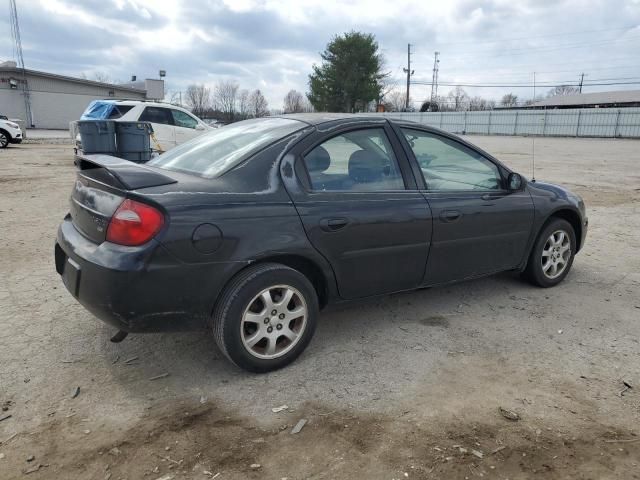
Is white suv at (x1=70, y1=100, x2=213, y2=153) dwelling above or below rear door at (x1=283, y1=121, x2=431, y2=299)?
above

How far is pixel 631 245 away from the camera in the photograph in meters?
6.37

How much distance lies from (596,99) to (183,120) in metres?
59.3

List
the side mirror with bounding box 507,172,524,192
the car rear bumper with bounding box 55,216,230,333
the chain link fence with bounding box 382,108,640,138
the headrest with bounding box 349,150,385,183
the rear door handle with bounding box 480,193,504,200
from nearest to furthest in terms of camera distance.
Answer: the car rear bumper with bounding box 55,216,230,333
the headrest with bounding box 349,150,385,183
the rear door handle with bounding box 480,193,504,200
the side mirror with bounding box 507,172,524,192
the chain link fence with bounding box 382,108,640,138

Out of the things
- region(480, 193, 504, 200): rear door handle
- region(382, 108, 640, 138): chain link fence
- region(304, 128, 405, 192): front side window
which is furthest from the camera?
region(382, 108, 640, 138): chain link fence

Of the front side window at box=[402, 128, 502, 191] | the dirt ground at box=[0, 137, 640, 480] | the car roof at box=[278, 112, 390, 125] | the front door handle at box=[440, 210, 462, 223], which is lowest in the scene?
the dirt ground at box=[0, 137, 640, 480]

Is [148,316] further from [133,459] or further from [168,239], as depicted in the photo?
[133,459]

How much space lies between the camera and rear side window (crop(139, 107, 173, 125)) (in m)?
12.8

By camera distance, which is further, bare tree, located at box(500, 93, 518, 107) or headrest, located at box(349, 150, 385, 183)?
bare tree, located at box(500, 93, 518, 107)

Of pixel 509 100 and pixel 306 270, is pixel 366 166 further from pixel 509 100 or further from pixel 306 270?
pixel 509 100

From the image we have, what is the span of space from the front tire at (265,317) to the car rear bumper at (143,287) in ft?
0.41

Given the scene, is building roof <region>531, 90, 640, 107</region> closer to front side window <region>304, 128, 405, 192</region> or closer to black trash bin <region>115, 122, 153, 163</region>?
black trash bin <region>115, 122, 153, 163</region>

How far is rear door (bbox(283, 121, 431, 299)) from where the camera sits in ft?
10.4

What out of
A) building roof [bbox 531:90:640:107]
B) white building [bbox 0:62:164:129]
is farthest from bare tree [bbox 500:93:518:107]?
white building [bbox 0:62:164:129]

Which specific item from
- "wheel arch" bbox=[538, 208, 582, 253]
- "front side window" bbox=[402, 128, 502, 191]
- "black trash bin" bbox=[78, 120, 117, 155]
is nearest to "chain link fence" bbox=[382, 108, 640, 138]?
"black trash bin" bbox=[78, 120, 117, 155]
